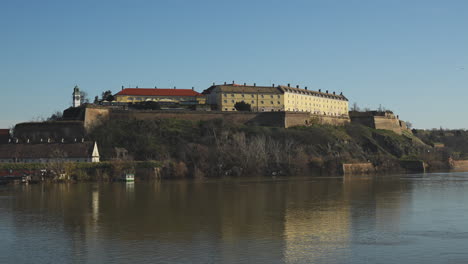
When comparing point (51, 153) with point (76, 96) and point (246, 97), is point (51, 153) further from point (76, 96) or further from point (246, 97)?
point (246, 97)

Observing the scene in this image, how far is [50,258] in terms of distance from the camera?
18500 millimetres

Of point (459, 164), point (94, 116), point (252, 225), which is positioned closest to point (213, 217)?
point (252, 225)

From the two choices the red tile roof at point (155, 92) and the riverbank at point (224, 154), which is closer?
the riverbank at point (224, 154)

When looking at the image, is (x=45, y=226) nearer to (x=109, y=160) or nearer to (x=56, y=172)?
(x=56, y=172)

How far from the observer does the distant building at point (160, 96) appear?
254 feet

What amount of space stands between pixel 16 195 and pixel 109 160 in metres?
16.6

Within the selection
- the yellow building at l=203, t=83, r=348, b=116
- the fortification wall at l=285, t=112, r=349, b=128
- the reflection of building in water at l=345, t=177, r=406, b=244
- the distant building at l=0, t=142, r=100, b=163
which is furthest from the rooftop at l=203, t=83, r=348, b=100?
the reflection of building in water at l=345, t=177, r=406, b=244

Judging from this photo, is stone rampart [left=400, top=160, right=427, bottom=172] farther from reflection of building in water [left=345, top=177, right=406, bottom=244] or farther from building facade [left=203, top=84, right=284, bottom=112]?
reflection of building in water [left=345, top=177, right=406, bottom=244]

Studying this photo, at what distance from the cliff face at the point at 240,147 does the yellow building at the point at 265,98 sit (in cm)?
928

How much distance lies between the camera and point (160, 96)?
78438 millimetres

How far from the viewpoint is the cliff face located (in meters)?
57.6

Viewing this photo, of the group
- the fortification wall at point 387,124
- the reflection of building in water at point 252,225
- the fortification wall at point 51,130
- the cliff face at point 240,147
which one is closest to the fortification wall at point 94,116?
the cliff face at point 240,147

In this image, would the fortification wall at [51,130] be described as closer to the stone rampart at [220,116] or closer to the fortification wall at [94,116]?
the fortification wall at [94,116]

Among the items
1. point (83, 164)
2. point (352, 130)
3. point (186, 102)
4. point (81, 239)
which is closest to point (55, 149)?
point (83, 164)
